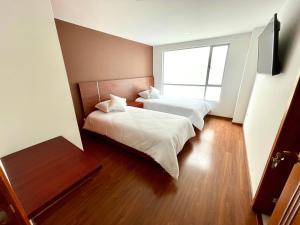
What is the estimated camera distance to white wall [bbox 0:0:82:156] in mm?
1072

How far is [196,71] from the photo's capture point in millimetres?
4344

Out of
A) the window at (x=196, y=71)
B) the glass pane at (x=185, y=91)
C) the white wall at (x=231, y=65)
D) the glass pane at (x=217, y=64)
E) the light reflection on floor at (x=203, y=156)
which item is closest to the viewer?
the light reflection on floor at (x=203, y=156)

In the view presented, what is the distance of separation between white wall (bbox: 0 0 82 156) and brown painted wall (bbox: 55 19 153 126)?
4.67 feet

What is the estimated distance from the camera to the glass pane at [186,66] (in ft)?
13.6

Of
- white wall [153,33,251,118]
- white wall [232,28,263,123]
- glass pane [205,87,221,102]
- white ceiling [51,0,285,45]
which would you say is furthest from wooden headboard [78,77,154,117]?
white wall [232,28,263,123]

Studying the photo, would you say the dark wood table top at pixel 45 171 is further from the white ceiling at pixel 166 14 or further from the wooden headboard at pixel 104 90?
the white ceiling at pixel 166 14

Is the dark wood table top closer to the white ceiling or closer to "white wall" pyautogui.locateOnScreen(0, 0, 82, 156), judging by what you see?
"white wall" pyautogui.locateOnScreen(0, 0, 82, 156)

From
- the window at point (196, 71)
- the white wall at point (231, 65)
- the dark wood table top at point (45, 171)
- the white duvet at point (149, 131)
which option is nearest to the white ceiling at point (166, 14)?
the white wall at point (231, 65)

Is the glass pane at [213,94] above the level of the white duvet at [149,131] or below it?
above

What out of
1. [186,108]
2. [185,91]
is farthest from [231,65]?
[186,108]

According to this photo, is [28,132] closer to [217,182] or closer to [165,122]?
[165,122]

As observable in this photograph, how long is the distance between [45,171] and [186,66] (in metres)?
4.61

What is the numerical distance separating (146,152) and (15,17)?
1.97 meters

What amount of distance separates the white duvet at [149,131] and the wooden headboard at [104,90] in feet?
1.00
